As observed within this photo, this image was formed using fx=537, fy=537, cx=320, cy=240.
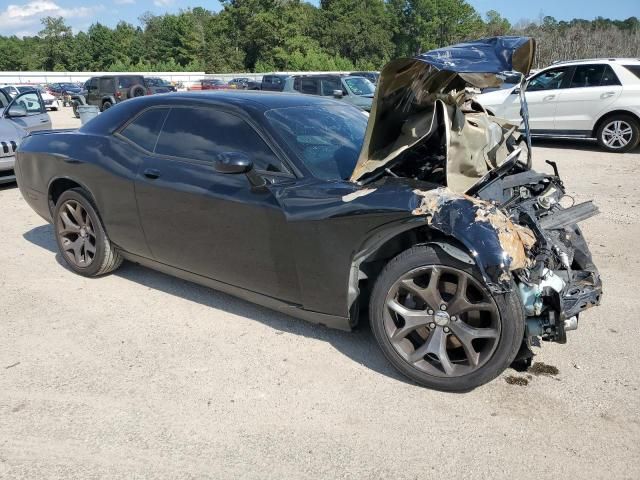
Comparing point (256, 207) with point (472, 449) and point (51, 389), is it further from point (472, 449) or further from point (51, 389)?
point (472, 449)

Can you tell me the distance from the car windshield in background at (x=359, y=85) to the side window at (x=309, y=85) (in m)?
0.93

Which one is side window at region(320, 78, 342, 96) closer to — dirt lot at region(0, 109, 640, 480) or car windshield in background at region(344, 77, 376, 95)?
car windshield in background at region(344, 77, 376, 95)

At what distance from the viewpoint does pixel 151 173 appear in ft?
12.9

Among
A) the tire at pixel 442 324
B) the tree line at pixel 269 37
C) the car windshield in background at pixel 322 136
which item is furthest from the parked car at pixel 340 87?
the tree line at pixel 269 37

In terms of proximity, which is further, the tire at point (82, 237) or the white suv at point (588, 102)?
the white suv at point (588, 102)

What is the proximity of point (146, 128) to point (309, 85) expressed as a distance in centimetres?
1283

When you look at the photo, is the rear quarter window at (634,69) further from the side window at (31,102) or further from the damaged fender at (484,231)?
the side window at (31,102)

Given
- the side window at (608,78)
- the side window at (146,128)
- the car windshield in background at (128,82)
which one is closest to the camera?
the side window at (146,128)

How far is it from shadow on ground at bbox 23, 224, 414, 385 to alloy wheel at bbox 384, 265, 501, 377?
0.25m

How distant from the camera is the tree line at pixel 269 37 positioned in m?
68.6

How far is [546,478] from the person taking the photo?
2.34 m

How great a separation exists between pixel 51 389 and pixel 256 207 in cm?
159

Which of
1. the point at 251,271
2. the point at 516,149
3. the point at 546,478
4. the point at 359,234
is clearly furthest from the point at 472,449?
the point at 516,149

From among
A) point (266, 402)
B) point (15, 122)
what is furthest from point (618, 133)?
point (15, 122)
